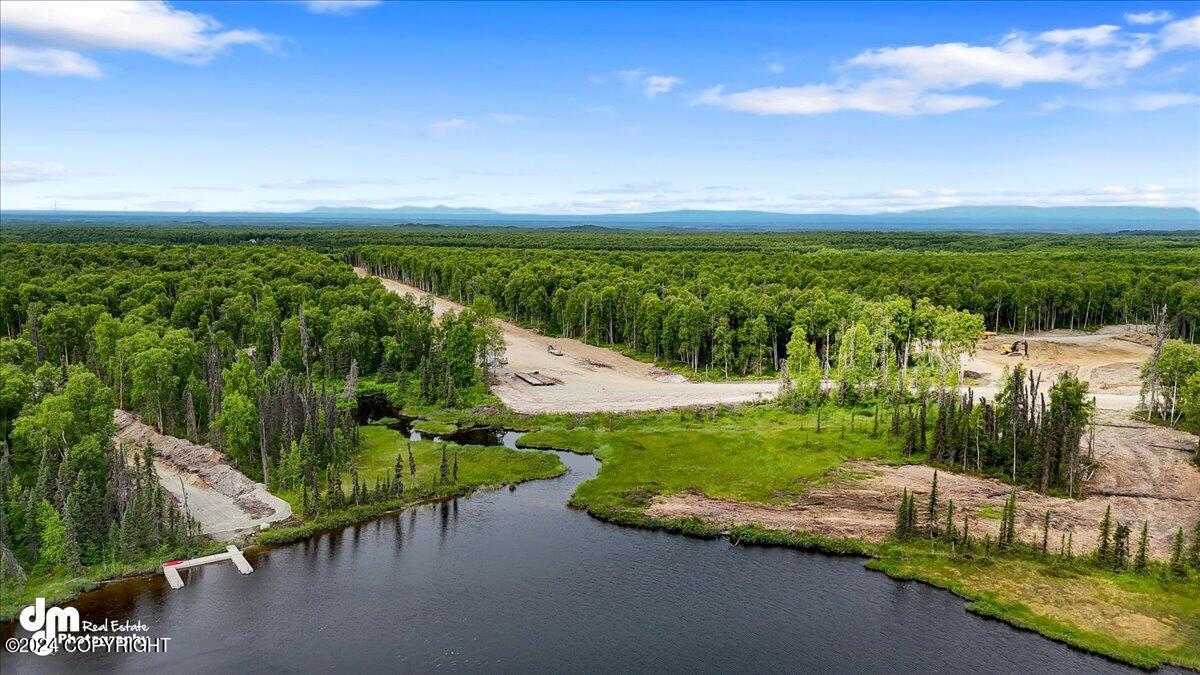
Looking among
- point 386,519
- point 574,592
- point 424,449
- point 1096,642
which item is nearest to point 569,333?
point 424,449

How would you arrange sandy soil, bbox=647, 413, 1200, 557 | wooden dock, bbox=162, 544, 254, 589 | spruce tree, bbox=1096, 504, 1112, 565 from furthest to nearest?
sandy soil, bbox=647, 413, 1200, 557
spruce tree, bbox=1096, 504, 1112, 565
wooden dock, bbox=162, 544, 254, 589

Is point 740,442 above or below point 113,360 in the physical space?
below

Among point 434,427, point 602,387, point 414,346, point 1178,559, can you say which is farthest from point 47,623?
point 1178,559

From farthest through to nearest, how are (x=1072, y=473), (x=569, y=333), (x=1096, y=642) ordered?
(x=569, y=333), (x=1072, y=473), (x=1096, y=642)

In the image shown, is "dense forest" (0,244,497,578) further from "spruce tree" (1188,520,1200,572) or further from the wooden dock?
"spruce tree" (1188,520,1200,572)

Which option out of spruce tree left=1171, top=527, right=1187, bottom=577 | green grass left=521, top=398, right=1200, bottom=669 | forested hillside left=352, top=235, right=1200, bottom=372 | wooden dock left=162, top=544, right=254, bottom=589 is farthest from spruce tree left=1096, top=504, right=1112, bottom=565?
wooden dock left=162, top=544, right=254, bottom=589

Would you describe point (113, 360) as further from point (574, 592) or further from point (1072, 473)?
point (1072, 473)
